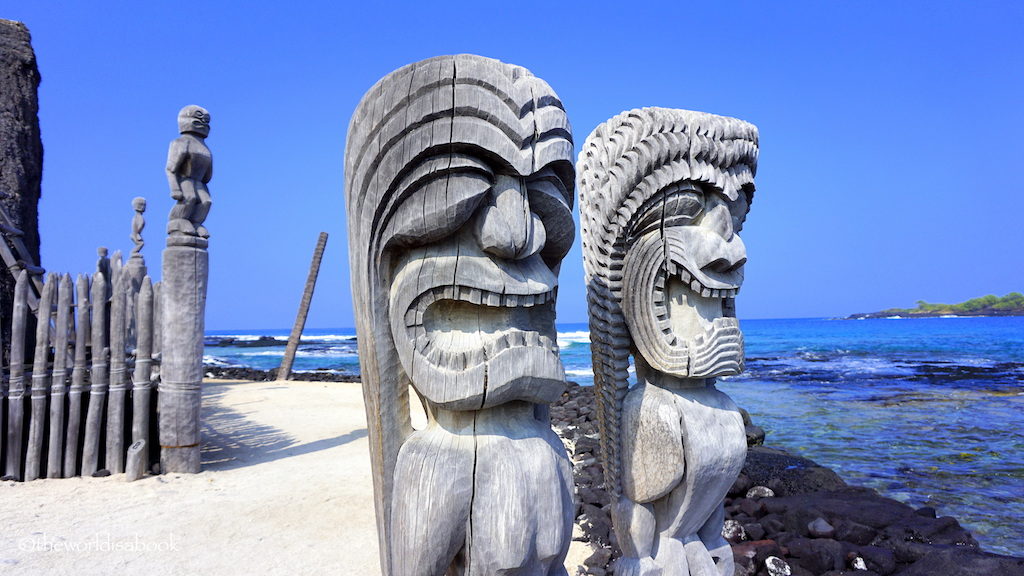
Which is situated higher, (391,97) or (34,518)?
(391,97)

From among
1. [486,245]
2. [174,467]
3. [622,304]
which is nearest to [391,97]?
[486,245]

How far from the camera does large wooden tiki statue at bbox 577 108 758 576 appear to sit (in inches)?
99.0

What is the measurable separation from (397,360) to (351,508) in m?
3.59

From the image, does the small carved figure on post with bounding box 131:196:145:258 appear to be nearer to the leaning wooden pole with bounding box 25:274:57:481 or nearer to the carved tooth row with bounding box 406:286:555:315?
the leaning wooden pole with bounding box 25:274:57:481

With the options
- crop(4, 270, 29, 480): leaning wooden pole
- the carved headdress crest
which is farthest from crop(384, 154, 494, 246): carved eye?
crop(4, 270, 29, 480): leaning wooden pole

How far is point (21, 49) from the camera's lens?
10.5 meters

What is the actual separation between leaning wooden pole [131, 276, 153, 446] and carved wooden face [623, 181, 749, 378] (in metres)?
5.23

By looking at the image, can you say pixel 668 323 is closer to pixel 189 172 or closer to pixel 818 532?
pixel 818 532

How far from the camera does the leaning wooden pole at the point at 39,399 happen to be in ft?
18.2

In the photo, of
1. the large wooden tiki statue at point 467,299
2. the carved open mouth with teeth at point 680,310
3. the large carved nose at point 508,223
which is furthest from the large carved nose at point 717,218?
the large carved nose at point 508,223

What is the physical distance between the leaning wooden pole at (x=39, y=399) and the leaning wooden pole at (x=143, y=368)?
740 mm

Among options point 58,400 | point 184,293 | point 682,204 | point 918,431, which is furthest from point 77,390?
point 918,431

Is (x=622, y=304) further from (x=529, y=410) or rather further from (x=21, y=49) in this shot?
(x=21, y=49)

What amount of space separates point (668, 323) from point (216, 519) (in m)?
4.05
